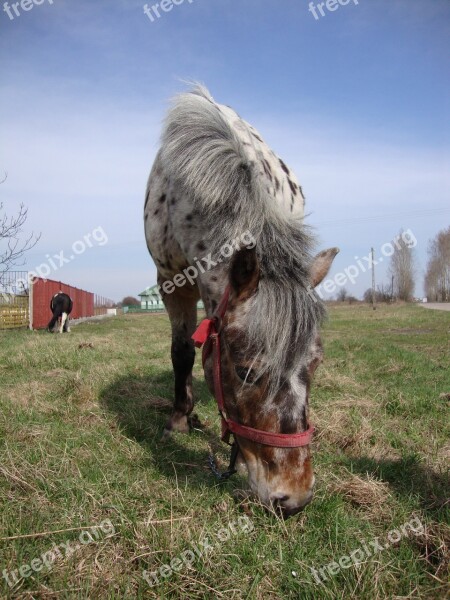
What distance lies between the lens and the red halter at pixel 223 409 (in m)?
2.10

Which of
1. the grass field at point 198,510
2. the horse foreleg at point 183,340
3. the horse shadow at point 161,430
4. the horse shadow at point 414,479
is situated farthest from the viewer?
the horse foreleg at point 183,340

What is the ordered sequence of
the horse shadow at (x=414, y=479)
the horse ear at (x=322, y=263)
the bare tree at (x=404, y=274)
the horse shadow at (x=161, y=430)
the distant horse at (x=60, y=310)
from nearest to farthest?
the horse shadow at (x=414, y=479)
the horse ear at (x=322, y=263)
the horse shadow at (x=161, y=430)
the distant horse at (x=60, y=310)
the bare tree at (x=404, y=274)

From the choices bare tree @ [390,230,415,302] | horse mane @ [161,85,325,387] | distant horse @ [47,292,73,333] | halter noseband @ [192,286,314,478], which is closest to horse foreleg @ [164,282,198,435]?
horse mane @ [161,85,325,387]

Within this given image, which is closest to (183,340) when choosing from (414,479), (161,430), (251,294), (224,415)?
(161,430)

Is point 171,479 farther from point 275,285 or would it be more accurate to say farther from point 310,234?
point 310,234

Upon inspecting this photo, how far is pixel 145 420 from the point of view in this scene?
4062 millimetres

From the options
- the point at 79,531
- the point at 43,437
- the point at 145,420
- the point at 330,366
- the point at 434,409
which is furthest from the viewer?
the point at 330,366

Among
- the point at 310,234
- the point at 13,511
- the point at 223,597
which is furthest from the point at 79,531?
the point at 310,234

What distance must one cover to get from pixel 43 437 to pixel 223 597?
2.05 m

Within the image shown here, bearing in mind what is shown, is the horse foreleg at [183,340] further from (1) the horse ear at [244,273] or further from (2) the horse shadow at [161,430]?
(1) the horse ear at [244,273]

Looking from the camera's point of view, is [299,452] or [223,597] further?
[299,452]

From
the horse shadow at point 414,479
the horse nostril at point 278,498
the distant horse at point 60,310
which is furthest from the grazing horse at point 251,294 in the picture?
the distant horse at point 60,310

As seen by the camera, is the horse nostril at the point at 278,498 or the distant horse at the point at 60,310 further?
the distant horse at the point at 60,310

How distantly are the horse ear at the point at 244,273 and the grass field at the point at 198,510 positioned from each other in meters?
1.13
